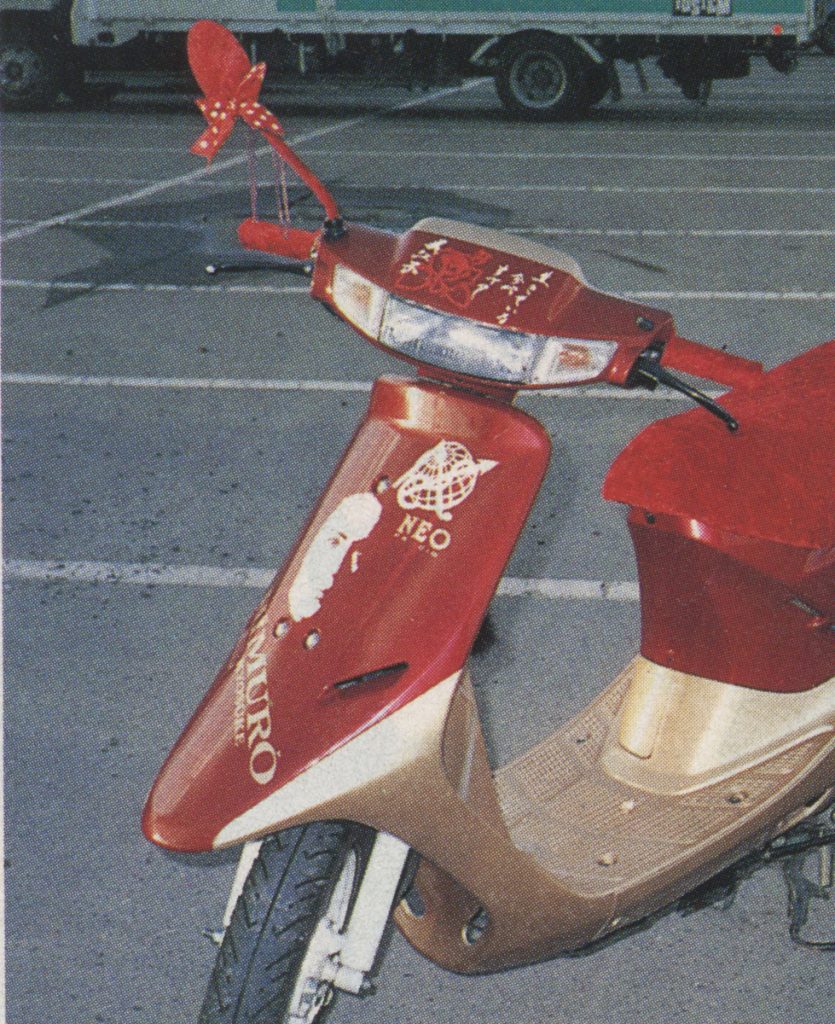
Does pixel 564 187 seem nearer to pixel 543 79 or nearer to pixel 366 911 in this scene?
pixel 543 79

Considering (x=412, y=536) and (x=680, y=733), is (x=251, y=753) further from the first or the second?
(x=680, y=733)

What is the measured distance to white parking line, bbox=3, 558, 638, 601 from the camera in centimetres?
437

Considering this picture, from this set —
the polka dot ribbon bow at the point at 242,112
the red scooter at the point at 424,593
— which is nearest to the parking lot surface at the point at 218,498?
the red scooter at the point at 424,593

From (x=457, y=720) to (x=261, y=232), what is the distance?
82 centimetres

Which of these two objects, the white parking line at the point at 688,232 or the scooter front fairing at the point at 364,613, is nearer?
the scooter front fairing at the point at 364,613

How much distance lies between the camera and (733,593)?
2.63 meters

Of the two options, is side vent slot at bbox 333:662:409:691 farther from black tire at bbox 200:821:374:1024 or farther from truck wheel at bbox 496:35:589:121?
truck wheel at bbox 496:35:589:121

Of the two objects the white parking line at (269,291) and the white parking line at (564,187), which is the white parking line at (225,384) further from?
the white parking line at (564,187)

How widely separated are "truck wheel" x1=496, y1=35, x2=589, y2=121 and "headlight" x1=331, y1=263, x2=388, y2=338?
1279 centimetres

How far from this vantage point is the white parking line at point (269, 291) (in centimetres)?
764

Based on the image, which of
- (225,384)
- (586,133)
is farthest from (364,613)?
(586,133)

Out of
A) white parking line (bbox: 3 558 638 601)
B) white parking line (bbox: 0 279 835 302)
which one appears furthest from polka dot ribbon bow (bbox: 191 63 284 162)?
white parking line (bbox: 0 279 835 302)

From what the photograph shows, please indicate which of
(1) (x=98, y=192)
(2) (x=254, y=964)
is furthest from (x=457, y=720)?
(1) (x=98, y=192)

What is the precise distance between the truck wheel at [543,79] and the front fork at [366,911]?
13104 millimetres
